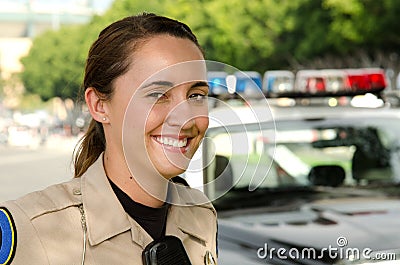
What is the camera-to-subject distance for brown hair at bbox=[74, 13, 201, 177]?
2123 millimetres

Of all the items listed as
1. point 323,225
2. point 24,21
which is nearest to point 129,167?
point 323,225

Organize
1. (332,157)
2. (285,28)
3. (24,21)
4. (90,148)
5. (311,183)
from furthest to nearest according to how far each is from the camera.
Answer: (24,21) < (285,28) < (332,157) < (311,183) < (90,148)

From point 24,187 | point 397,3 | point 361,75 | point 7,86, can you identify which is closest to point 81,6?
point 7,86

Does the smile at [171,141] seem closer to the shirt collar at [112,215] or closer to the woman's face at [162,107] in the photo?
the woman's face at [162,107]

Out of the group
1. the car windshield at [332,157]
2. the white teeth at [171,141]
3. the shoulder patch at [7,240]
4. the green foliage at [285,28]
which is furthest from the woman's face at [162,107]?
the green foliage at [285,28]

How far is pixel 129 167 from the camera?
211 cm

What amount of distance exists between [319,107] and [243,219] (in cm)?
112

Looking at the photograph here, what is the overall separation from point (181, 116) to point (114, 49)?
0.21 metres

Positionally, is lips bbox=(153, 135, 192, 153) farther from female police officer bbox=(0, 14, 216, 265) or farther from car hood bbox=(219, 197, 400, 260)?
car hood bbox=(219, 197, 400, 260)

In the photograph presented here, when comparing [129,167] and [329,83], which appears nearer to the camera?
[129,167]

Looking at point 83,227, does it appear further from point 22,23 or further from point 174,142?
point 22,23

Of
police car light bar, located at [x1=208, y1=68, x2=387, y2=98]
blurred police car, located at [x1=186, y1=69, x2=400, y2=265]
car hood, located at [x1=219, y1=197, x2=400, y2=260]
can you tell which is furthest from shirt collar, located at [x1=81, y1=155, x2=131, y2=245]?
police car light bar, located at [x1=208, y1=68, x2=387, y2=98]

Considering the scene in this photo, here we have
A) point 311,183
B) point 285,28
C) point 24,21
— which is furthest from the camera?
point 24,21

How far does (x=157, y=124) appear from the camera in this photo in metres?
2.06
